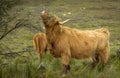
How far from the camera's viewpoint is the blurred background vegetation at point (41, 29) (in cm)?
779

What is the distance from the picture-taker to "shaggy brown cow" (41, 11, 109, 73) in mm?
8891

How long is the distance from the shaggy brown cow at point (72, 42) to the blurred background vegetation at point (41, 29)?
270 mm

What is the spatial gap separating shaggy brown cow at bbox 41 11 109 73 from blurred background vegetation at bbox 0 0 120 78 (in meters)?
0.27

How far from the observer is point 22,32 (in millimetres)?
18484

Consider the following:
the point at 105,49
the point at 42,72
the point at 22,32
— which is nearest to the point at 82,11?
the point at 22,32

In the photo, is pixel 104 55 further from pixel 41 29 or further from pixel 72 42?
pixel 41 29

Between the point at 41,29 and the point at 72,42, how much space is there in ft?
4.04

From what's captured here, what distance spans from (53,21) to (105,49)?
1777mm

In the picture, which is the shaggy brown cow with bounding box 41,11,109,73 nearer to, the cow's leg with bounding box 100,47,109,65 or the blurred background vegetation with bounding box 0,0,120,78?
the cow's leg with bounding box 100,47,109,65

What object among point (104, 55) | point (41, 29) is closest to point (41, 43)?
point (41, 29)

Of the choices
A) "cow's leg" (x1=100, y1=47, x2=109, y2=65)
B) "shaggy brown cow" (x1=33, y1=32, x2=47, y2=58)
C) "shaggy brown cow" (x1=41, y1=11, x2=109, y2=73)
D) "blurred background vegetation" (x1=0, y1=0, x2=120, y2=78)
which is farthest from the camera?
"shaggy brown cow" (x1=33, y1=32, x2=47, y2=58)

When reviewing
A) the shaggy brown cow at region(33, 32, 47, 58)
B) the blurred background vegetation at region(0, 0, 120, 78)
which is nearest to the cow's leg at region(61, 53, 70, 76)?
the blurred background vegetation at region(0, 0, 120, 78)

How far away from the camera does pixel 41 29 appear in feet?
33.6

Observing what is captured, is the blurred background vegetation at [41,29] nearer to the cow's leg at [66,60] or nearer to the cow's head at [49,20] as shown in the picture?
the cow's leg at [66,60]
